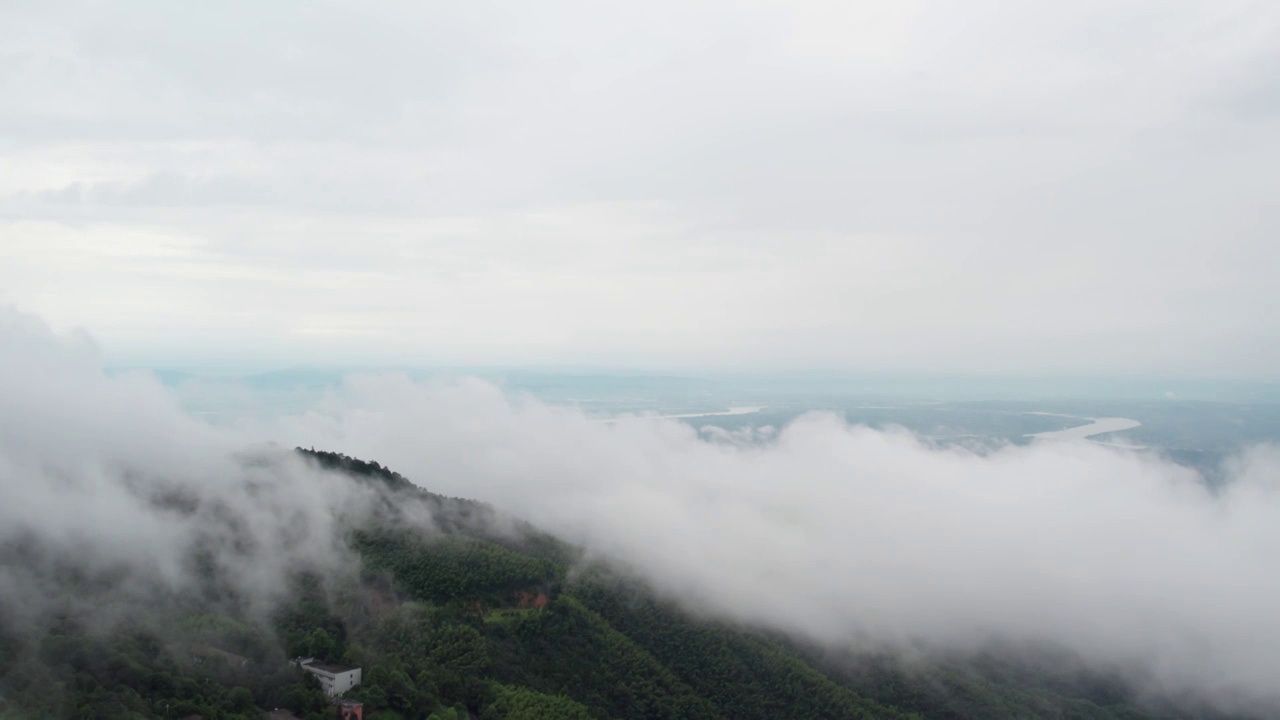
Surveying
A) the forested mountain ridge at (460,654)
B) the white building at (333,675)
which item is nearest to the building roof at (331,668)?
the white building at (333,675)

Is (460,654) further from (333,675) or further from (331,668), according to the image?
(333,675)

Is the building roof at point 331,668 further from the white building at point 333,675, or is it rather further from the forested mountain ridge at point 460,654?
the forested mountain ridge at point 460,654

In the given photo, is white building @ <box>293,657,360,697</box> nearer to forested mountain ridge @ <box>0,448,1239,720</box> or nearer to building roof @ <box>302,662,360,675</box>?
building roof @ <box>302,662,360,675</box>

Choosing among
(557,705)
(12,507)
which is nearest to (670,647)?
(557,705)

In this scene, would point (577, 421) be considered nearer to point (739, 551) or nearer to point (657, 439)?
point (657, 439)

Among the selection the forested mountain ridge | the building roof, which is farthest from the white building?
the forested mountain ridge
